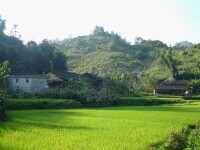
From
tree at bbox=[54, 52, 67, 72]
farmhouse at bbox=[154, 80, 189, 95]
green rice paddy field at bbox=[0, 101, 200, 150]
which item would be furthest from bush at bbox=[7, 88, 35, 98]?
farmhouse at bbox=[154, 80, 189, 95]

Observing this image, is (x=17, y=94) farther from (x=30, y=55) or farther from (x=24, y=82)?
(x=30, y=55)

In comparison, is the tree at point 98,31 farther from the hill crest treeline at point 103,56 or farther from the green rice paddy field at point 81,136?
the green rice paddy field at point 81,136

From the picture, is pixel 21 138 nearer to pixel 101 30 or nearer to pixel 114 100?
pixel 114 100

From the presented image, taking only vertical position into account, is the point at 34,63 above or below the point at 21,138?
above

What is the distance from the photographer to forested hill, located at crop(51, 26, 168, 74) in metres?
90.4

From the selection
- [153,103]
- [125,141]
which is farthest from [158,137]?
[153,103]

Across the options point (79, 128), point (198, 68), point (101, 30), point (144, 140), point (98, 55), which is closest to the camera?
point (144, 140)

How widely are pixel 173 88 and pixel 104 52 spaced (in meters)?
44.5

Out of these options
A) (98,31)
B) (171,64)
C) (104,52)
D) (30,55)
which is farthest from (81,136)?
(98,31)

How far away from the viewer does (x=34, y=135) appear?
14.1 metres

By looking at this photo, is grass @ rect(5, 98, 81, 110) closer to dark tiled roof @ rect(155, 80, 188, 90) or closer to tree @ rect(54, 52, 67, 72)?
tree @ rect(54, 52, 67, 72)

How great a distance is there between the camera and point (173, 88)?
61.8m

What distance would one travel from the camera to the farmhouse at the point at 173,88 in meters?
61.8

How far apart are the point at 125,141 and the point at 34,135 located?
383 centimetres
